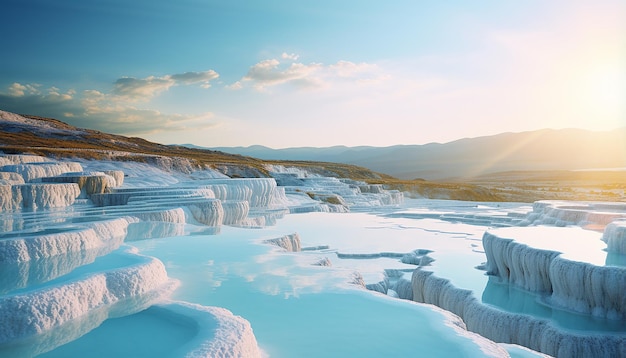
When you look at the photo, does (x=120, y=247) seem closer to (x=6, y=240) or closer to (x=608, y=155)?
(x=6, y=240)

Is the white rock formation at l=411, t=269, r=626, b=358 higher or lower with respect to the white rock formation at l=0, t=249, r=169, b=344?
lower

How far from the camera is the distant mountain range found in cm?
14275

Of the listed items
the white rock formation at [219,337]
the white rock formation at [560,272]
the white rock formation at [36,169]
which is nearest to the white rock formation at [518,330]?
the white rock formation at [560,272]

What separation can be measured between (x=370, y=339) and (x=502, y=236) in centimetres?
760

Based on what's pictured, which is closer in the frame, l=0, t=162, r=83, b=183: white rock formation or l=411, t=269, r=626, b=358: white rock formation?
l=411, t=269, r=626, b=358: white rock formation

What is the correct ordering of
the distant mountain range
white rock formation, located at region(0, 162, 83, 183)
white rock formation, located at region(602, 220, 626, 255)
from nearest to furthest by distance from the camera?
1. white rock formation, located at region(602, 220, 626, 255)
2. white rock formation, located at region(0, 162, 83, 183)
3. the distant mountain range

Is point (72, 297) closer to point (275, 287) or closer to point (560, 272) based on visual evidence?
point (275, 287)

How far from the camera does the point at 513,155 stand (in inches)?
6181

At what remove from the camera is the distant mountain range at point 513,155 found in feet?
468

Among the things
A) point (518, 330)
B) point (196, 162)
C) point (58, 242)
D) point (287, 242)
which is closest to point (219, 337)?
point (58, 242)

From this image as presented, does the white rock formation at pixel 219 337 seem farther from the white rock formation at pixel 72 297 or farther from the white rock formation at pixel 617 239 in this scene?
the white rock formation at pixel 617 239

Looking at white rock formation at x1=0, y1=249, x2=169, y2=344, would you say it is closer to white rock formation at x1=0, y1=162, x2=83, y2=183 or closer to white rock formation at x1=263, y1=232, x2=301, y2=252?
white rock formation at x1=263, y1=232, x2=301, y2=252

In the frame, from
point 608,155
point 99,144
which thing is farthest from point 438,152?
point 99,144

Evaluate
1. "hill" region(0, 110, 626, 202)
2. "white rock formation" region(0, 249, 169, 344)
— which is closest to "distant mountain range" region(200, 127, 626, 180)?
"hill" region(0, 110, 626, 202)
